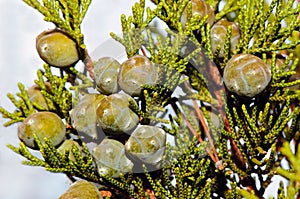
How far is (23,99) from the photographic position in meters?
1.80

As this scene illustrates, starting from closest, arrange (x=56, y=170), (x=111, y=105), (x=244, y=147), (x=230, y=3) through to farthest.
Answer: (x=111, y=105) → (x=56, y=170) → (x=244, y=147) → (x=230, y=3)

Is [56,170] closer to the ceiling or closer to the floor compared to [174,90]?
closer to the floor

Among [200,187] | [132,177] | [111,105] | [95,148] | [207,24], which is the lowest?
[200,187]

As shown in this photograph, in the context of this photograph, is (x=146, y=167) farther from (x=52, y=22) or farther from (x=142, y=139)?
(x=52, y=22)

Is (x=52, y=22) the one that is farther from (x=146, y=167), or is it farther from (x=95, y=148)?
(x=146, y=167)

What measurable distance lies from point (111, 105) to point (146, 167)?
242 mm

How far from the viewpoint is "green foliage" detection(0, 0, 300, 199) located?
161 centimetres

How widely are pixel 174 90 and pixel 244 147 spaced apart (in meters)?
0.32

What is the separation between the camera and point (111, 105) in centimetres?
148

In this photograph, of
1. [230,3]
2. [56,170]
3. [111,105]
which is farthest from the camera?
[230,3]

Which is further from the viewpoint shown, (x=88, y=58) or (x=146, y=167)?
(x=88, y=58)

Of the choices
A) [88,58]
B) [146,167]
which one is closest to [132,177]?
[146,167]

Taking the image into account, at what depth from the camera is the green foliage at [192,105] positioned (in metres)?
1.61

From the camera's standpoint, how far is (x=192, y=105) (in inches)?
70.7
